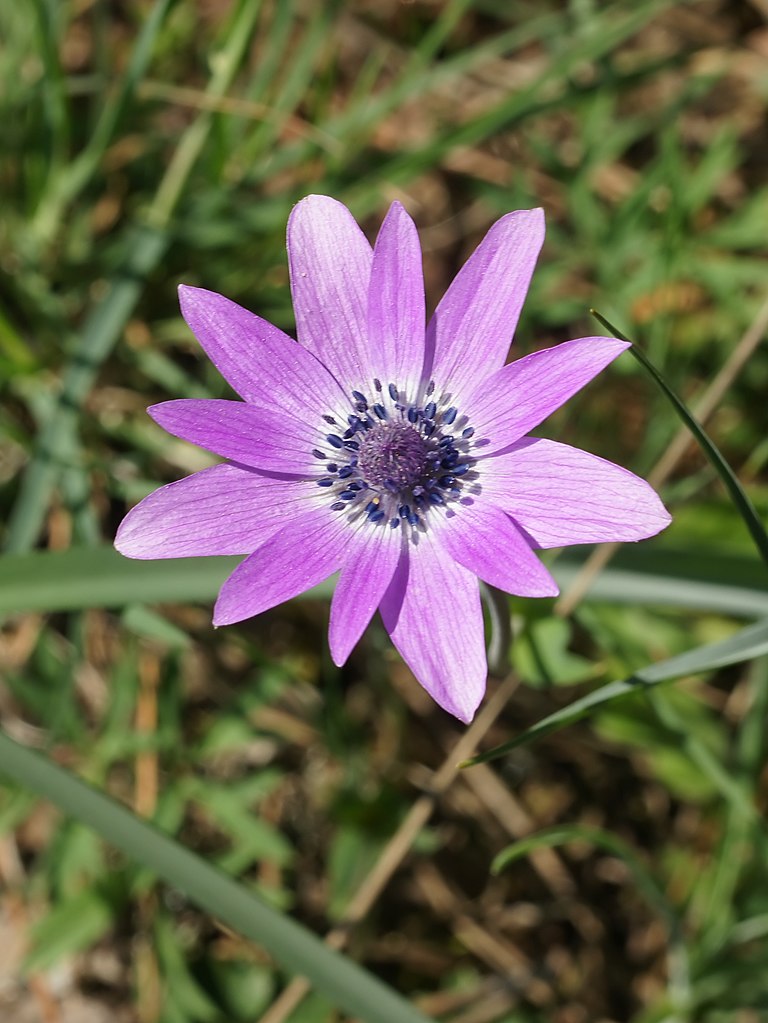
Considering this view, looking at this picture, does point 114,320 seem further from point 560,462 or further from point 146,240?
point 560,462

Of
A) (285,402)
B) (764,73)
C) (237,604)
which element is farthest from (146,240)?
(764,73)

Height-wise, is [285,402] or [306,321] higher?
[306,321]

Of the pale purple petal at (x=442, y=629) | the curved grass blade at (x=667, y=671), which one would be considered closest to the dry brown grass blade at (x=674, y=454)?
the curved grass blade at (x=667, y=671)

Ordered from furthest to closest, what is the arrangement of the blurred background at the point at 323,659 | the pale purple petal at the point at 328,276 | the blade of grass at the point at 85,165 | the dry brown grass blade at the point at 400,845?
the blurred background at the point at 323,659, the blade of grass at the point at 85,165, the dry brown grass blade at the point at 400,845, the pale purple petal at the point at 328,276

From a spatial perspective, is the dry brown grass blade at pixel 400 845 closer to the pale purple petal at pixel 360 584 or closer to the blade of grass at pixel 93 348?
the pale purple petal at pixel 360 584

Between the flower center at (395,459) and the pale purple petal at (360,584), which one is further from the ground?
the flower center at (395,459)

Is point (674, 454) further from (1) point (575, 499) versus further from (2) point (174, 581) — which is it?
(2) point (174, 581)

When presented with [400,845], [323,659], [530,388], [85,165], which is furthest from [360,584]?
[85,165]
